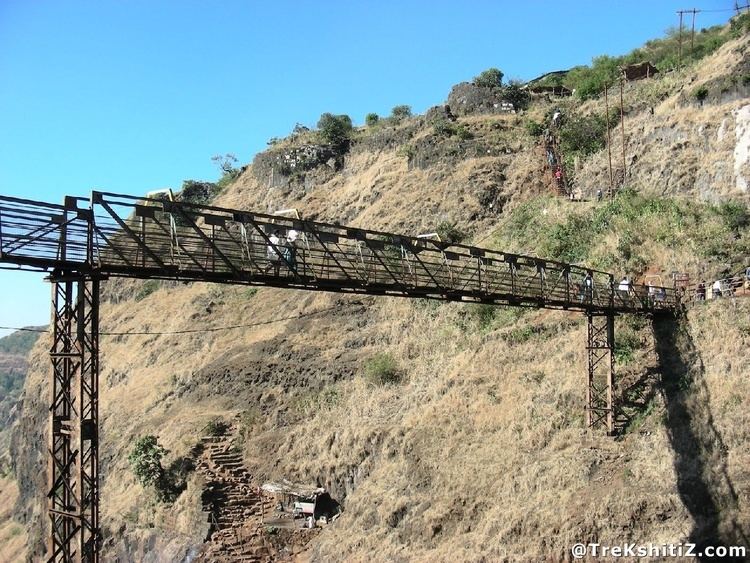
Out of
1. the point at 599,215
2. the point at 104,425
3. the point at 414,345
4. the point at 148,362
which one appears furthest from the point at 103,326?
the point at 599,215

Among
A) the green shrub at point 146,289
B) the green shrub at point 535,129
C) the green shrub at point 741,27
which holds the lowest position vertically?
the green shrub at point 146,289

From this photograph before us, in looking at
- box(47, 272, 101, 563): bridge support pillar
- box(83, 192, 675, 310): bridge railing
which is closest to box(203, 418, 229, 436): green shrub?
box(83, 192, 675, 310): bridge railing

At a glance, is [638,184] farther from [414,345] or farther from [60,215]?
[60,215]

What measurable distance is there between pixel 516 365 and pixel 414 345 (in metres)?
7.01

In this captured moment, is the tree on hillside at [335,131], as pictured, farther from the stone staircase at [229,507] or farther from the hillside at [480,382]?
the stone staircase at [229,507]

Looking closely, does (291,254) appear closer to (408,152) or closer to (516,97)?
(408,152)

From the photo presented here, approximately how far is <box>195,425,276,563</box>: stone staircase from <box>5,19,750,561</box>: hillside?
0.46m

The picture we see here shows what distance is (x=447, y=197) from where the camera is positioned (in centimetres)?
4616

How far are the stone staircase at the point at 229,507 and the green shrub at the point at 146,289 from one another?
33946mm

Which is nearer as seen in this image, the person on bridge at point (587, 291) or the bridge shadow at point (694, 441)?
the bridge shadow at point (694, 441)

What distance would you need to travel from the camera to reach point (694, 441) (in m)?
19.9

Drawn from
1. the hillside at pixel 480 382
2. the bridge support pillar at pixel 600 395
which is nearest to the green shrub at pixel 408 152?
the hillside at pixel 480 382

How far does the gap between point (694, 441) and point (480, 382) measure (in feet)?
30.4

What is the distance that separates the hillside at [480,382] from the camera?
66.5 ft
